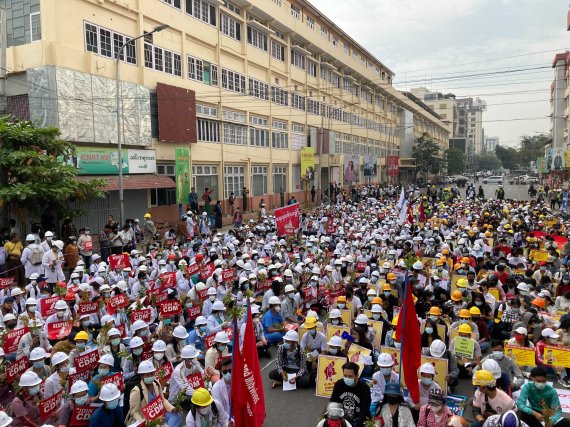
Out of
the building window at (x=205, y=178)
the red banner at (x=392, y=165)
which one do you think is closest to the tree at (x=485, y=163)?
the red banner at (x=392, y=165)

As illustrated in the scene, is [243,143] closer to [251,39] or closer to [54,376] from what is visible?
[251,39]

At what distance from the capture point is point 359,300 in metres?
10.4

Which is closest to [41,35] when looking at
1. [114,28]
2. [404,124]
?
[114,28]

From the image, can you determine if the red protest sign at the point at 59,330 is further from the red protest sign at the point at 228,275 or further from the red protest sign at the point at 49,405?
the red protest sign at the point at 228,275

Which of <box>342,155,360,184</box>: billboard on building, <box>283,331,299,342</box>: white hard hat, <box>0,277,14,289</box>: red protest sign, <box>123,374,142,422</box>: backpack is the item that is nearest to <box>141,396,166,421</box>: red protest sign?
<box>123,374,142,422</box>: backpack

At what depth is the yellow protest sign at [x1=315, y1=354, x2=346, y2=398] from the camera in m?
7.59

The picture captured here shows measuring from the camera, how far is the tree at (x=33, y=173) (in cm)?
1375

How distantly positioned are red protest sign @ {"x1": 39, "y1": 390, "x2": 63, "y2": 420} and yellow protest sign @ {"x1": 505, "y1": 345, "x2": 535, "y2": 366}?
22.6 feet

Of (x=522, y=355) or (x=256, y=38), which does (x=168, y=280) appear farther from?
(x=256, y=38)

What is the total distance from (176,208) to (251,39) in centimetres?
1490

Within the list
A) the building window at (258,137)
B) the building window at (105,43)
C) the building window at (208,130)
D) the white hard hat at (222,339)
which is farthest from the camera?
the building window at (258,137)

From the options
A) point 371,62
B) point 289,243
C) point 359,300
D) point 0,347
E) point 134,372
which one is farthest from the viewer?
point 371,62

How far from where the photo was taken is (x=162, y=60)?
24141 mm

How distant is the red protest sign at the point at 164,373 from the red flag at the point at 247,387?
1.57 m
